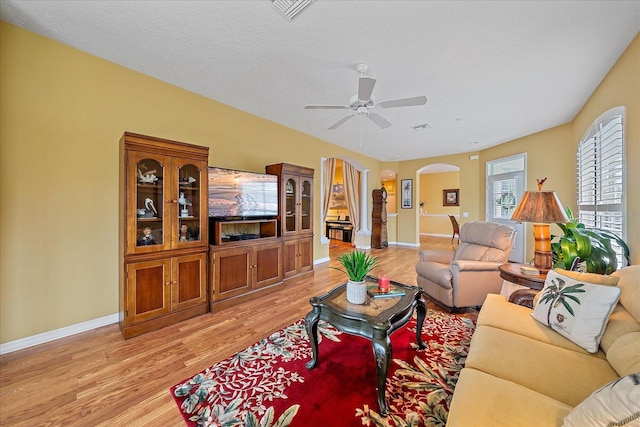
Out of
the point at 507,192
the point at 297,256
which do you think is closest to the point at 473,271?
the point at 297,256

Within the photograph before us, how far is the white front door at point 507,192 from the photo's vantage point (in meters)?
5.55

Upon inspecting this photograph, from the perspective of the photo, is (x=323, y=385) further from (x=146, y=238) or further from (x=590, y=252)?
(x=590, y=252)

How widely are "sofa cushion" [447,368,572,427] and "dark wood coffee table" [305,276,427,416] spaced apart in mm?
469

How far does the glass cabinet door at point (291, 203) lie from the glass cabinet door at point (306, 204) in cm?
19

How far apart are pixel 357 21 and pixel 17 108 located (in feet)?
10.1

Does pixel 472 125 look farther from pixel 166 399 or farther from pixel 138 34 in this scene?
pixel 166 399

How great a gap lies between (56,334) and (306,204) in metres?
3.43

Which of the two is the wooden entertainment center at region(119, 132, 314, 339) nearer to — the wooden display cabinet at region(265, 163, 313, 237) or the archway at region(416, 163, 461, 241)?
the wooden display cabinet at region(265, 163, 313, 237)

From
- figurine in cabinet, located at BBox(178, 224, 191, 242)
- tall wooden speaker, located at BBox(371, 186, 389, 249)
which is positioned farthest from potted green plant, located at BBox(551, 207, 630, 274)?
tall wooden speaker, located at BBox(371, 186, 389, 249)

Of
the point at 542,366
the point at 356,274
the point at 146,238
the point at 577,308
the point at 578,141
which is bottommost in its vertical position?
the point at 542,366

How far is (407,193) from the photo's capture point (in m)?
8.12

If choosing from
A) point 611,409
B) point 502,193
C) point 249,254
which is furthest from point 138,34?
point 502,193

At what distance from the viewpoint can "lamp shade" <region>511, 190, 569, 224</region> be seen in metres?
2.37

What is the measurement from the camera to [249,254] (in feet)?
11.4
